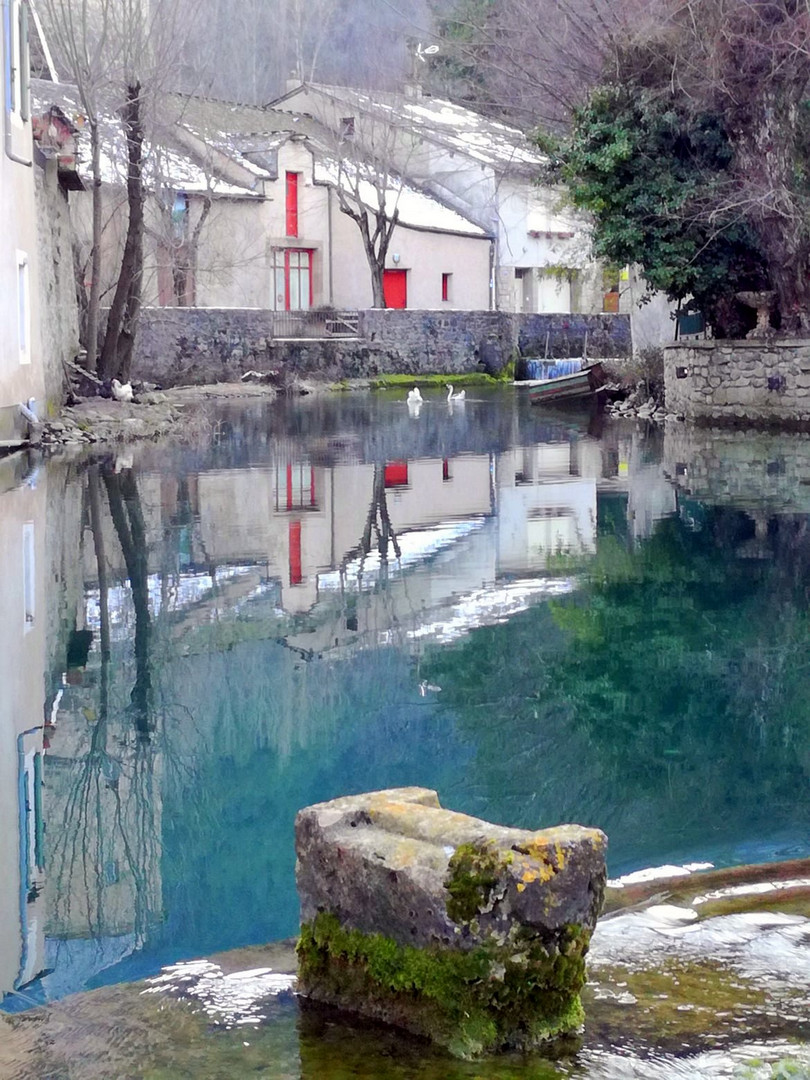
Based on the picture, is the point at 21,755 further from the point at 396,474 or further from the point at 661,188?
the point at 661,188

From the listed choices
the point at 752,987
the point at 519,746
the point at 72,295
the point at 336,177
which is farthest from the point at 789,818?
the point at 336,177

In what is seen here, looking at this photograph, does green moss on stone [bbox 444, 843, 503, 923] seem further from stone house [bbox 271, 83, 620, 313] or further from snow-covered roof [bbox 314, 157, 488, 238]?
stone house [bbox 271, 83, 620, 313]

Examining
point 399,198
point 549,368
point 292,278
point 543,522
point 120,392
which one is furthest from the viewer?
point 292,278

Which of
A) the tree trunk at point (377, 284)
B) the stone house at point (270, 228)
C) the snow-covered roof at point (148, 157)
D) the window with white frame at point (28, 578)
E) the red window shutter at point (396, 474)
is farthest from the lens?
the tree trunk at point (377, 284)

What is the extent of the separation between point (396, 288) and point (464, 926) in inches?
1720

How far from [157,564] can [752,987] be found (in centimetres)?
738

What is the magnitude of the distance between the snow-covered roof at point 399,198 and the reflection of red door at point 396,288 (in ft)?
5.98

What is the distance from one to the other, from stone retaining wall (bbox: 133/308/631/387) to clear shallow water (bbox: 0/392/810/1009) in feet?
69.2

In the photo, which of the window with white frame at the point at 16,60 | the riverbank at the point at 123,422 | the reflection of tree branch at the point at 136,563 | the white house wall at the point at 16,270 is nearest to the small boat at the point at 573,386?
the riverbank at the point at 123,422

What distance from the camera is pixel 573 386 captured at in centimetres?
2975

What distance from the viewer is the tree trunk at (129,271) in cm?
2283

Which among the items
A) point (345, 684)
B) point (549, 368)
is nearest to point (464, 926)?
point (345, 684)

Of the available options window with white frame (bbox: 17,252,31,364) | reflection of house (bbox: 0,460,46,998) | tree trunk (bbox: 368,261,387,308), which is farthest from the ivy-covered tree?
tree trunk (bbox: 368,261,387,308)

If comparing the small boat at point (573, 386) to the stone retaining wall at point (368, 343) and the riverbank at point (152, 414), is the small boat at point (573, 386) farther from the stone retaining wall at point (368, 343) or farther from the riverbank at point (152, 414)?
the stone retaining wall at point (368, 343)
